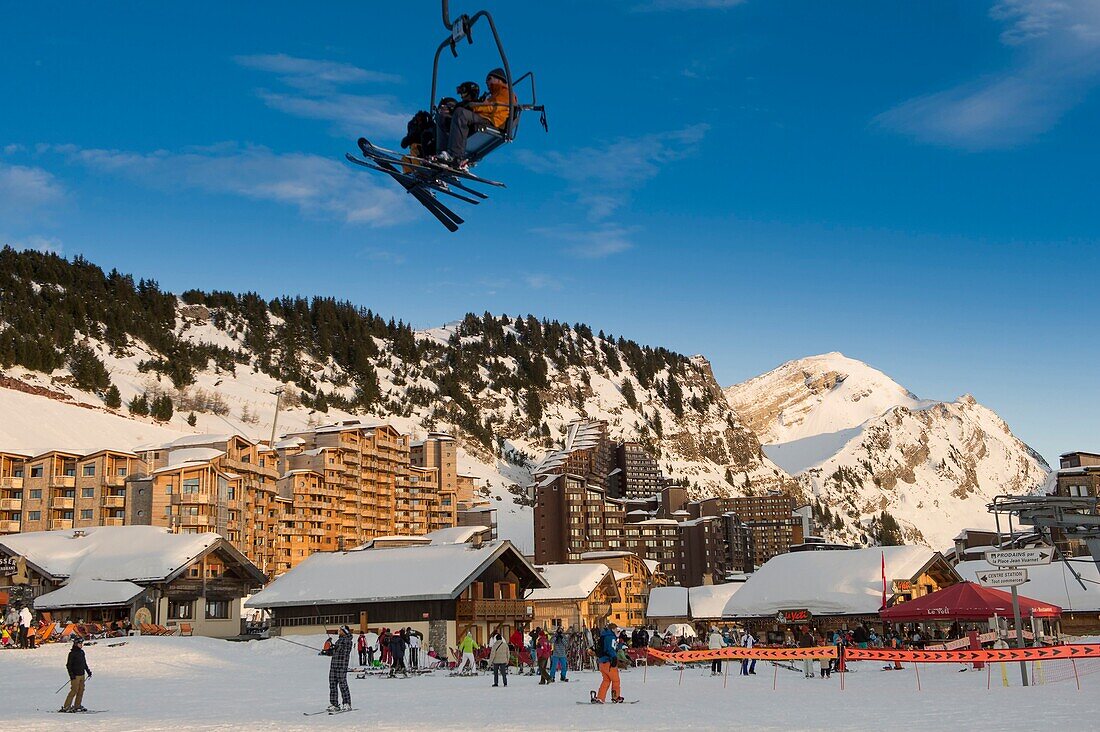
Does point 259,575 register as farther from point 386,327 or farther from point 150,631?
point 386,327

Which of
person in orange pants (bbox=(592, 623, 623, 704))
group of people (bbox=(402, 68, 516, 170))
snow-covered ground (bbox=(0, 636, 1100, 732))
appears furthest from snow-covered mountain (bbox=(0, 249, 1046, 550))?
group of people (bbox=(402, 68, 516, 170))

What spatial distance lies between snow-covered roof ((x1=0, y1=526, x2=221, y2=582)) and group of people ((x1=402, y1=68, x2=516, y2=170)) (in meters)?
39.2

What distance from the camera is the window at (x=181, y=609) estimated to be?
47781 millimetres

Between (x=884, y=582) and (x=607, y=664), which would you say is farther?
(x=884, y=582)

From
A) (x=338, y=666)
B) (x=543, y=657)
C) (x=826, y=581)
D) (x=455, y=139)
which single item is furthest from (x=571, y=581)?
(x=455, y=139)

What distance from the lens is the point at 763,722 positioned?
15.5 m

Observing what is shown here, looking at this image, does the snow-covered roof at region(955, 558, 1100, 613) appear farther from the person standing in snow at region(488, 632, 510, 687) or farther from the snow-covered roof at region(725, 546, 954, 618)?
the person standing in snow at region(488, 632, 510, 687)

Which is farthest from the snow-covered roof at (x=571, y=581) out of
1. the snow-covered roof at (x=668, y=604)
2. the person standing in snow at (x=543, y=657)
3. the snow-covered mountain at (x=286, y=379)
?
the snow-covered mountain at (x=286, y=379)

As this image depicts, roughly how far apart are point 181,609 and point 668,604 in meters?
38.9

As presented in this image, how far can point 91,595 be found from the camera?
45594 millimetres

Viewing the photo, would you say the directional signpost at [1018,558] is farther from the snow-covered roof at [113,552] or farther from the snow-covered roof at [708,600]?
the snow-covered roof at [708,600]

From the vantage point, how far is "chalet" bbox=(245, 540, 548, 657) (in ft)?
143

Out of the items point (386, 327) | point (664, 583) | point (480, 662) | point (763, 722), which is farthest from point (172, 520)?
point (386, 327)

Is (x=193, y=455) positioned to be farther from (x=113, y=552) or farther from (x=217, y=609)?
(x=217, y=609)
